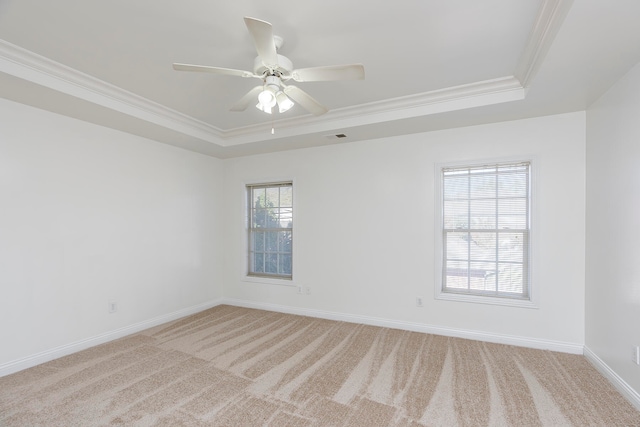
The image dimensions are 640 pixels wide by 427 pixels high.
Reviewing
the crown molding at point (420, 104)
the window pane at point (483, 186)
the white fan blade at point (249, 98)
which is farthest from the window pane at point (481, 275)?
the white fan blade at point (249, 98)

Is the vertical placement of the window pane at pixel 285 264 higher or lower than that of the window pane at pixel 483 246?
lower

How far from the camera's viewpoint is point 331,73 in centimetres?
190

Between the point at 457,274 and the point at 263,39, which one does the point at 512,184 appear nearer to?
the point at 457,274

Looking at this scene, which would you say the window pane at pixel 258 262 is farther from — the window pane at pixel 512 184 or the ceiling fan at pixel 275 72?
the window pane at pixel 512 184

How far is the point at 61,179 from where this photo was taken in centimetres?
303

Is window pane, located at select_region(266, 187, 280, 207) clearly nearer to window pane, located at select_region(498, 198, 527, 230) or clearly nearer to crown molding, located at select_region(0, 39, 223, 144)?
crown molding, located at select_region(0, 39, 223, 144)

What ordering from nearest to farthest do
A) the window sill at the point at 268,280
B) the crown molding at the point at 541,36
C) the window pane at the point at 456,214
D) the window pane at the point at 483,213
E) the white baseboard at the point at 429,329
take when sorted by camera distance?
the crown molding at the point at 541,36
the white baseboard at the point at 429,329
the window pane at the point at 483,213
the window pane at the point at 456,214
the window sill at the point at 268,280

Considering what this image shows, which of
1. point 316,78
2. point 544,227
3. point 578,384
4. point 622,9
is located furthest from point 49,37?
point 578,384

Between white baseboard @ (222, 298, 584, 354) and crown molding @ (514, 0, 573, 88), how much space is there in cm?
255

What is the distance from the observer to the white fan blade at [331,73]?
1.81m

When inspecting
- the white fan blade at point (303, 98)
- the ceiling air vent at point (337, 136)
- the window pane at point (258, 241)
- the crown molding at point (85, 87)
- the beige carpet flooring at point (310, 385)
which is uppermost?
the crown molding at point (85, 87)

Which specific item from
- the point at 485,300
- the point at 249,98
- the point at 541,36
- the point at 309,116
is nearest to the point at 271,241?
the point at 309,116

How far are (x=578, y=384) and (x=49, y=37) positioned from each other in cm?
478

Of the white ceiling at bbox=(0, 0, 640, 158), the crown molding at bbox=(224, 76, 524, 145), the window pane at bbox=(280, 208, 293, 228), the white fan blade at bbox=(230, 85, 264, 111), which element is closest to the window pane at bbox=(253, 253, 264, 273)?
the window pane at bbox=(280, 208, 293, 228)
